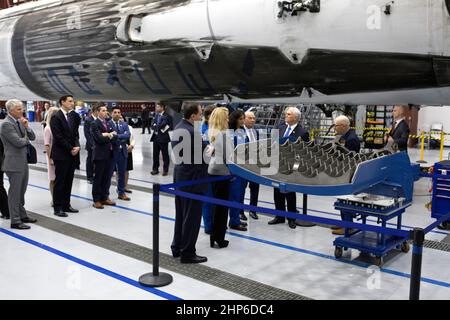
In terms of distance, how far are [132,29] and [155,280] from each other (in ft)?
11.3

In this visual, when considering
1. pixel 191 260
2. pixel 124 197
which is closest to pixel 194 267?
pixel 191 260

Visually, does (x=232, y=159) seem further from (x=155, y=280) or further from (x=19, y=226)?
(x=19, y=226)

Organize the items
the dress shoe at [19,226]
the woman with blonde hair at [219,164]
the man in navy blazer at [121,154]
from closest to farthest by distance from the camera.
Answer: the woman with blonde hair at [219,164] < the dress shoe at [19,226] < the man in navy blazer at [121,154]

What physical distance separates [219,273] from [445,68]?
2.99m

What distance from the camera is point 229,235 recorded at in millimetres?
6082

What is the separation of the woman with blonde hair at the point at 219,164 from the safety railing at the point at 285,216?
0.18 m

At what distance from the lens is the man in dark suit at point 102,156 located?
7.27 metres

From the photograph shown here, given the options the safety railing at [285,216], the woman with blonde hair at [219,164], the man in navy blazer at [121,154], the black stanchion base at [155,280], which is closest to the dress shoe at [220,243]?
the woman with blonde hair at [219,164]

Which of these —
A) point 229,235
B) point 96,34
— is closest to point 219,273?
point 229,235

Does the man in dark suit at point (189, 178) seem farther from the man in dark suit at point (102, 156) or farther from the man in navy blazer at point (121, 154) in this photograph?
the man in navy blazer at point (121, 154)

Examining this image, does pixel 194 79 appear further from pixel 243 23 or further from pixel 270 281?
pixel 270 281

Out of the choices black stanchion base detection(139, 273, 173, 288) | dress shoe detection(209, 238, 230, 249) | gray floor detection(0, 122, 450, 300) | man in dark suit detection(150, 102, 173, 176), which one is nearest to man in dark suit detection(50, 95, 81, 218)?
gray floor detection(0, 122, 450, 300)

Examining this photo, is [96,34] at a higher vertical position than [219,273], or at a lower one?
higher

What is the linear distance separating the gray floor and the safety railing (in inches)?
8.0
